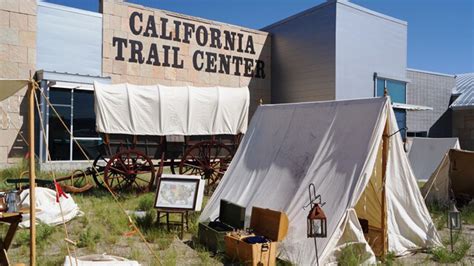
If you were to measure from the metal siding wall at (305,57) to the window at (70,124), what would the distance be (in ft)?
24.3

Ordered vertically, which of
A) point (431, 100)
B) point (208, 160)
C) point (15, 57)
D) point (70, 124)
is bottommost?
point (208, 160)

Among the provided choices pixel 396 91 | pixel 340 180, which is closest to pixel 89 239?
pixel 340 180

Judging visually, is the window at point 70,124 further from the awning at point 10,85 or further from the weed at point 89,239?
the awning at point 10,85

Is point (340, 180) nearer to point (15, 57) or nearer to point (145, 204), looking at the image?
point (145, 204)

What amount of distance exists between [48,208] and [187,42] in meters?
9.30

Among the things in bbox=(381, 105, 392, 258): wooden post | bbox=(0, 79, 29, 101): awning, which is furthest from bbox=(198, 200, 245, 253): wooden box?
bbox=(0, 79, 29, 101): awning

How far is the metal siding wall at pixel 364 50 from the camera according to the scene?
49.2 ft

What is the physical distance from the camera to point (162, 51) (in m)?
14.3

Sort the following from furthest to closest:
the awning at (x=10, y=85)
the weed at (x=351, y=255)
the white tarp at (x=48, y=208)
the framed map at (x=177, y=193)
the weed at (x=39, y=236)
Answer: the white tarp at (x=48, y=208)
the framed map at (x=177, y=193)
the weed at (x=39, y=236)
the weed at (x=351, y=255)
the awning at (x=10, y=85)

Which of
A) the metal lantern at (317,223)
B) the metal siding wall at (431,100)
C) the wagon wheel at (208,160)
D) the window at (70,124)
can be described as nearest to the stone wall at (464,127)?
the metal siding wall at (431,100)

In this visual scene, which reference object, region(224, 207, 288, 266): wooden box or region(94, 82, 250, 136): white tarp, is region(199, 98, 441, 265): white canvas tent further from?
region(94, 82, 250, 136): white tarp

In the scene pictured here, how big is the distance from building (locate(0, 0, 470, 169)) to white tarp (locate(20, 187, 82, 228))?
3283mm

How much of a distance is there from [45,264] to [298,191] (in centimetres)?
318

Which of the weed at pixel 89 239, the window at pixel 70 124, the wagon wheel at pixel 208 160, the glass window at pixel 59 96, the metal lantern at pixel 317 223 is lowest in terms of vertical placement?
the weed at pixel 89 239
